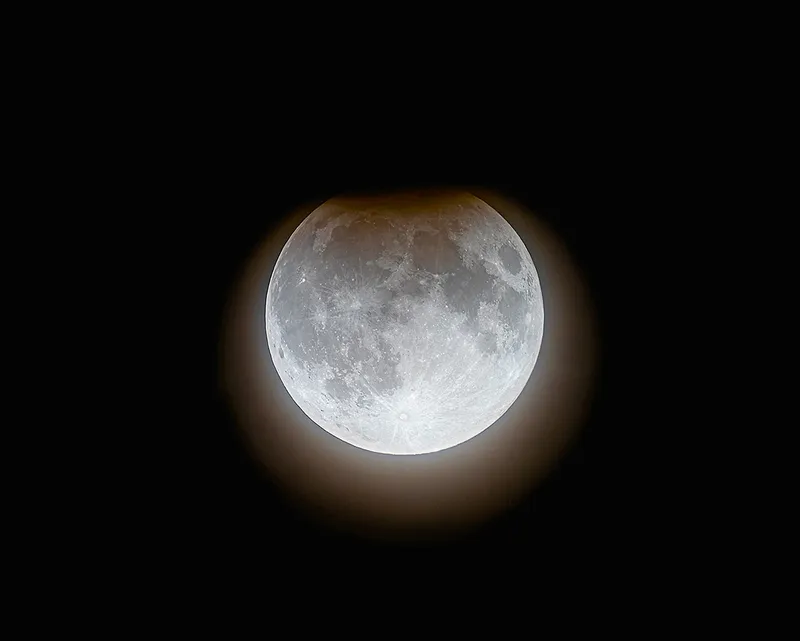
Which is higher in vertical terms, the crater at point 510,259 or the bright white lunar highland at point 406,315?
the crater at point 510,259

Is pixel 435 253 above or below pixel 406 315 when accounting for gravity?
above

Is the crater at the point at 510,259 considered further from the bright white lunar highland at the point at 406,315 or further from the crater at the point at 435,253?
the crater at the point at 435,253

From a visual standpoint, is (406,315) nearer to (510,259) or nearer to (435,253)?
(435,253)

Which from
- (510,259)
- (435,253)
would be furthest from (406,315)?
(510,259)

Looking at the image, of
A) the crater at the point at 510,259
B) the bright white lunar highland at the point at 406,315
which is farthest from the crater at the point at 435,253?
the crater at the point at 510,259

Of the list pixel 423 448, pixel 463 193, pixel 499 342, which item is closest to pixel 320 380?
pixel 423 448

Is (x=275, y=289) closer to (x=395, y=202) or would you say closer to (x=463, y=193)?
(x=395, y=202)
